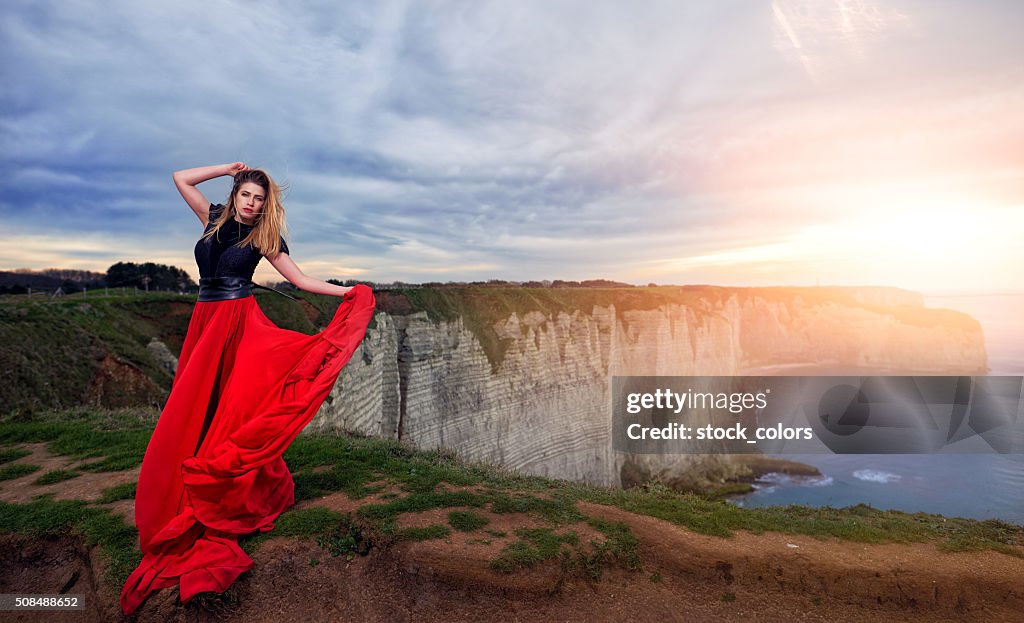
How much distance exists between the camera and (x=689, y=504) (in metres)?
7.13

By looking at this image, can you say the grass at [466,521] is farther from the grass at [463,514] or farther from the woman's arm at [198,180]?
the woman's arm at [198,180]

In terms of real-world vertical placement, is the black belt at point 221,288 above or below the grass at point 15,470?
above

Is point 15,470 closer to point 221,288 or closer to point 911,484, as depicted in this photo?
point 221,288

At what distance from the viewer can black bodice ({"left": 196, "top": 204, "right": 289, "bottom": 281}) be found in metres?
5.21

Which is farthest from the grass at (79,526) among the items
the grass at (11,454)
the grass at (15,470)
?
the grass at (11,454)

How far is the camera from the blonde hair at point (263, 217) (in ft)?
17.3

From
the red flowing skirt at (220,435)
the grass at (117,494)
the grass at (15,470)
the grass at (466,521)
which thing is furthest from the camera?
the grass at (15,470)

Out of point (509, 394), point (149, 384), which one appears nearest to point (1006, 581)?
point (149, 384)

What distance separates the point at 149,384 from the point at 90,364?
1.53 m

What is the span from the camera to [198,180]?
17.2ft

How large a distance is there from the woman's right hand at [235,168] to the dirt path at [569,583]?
3.88 metres

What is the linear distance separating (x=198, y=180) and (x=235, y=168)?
38cm

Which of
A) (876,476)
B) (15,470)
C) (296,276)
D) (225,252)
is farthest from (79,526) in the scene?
(876,476)

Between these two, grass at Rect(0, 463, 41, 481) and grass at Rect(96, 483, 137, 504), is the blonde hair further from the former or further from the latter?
grass at Rect(0, 463, 41, 481)
